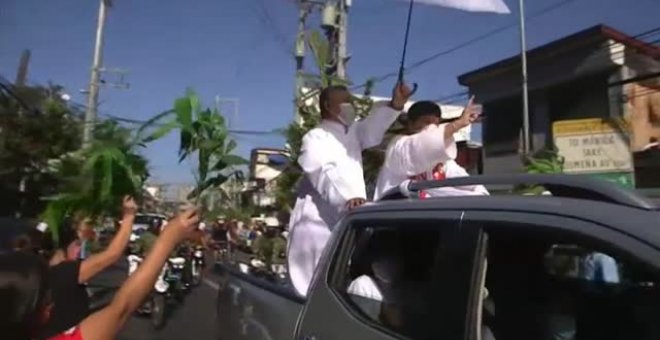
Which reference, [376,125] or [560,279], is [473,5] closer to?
[376,125]

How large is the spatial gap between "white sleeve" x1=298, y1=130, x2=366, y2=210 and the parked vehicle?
71 centimetres

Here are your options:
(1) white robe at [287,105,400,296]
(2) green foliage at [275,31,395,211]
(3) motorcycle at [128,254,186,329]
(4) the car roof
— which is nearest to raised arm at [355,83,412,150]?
(1) white robe at [287,105,400,296]

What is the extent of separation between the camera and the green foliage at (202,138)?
103 inches

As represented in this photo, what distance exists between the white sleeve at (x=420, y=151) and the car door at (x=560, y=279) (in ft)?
4.56

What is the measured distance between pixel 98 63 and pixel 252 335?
895 inches

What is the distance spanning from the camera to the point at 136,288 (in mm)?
2115

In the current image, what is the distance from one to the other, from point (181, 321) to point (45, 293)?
852 centimetres

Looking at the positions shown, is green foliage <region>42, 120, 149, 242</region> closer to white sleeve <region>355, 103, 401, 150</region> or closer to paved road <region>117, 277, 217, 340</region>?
white sleeve <region>355, 103, 401, 150</region>

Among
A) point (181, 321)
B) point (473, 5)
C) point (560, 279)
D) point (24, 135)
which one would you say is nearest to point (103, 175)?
point (560, 279)

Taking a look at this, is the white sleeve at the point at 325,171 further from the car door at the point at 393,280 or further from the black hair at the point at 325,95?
the car door at the point at 393,280

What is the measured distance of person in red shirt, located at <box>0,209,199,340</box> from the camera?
5.40 feet

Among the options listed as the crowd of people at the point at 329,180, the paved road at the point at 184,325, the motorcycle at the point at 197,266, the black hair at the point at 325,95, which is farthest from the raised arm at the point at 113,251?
the motorcycle at the point at 197,266

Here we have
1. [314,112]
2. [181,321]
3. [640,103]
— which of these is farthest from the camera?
Answer: [640,103]

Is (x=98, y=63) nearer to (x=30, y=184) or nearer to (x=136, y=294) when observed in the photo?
(x=30, y=184)
